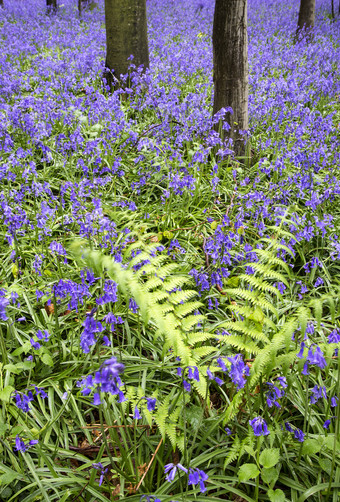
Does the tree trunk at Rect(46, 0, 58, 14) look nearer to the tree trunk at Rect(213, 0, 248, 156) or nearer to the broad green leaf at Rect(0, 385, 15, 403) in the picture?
the tree trunk at Rect(213, 0, 248, 156)

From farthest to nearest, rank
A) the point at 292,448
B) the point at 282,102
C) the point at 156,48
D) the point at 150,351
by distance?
the point at 156,48 → the point at 282,102 → the point at 150,351 → the point at 292,448

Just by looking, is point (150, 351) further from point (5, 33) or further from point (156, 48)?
point (5, 33)

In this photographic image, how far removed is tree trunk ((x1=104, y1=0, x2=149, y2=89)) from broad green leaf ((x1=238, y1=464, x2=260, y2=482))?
5.48m

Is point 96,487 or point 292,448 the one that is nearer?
point 96,487

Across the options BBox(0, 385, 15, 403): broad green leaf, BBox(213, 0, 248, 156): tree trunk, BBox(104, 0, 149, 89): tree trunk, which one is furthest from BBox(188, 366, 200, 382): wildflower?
BBox(104, 0, 149, 89): tree trunk

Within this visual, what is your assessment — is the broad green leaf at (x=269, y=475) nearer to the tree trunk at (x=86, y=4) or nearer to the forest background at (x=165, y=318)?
the forest background at (x=165, y=318)

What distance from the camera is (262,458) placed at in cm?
165

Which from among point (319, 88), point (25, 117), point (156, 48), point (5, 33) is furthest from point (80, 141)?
point (5, 33)

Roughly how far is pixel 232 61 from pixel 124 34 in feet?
8.38

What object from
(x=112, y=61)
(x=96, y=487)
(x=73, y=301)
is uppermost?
(x=112, y=61)

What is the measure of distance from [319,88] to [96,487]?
677 cm

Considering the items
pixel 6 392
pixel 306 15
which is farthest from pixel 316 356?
pixel 306 15

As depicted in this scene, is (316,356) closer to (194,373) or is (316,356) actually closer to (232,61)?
(194,373)

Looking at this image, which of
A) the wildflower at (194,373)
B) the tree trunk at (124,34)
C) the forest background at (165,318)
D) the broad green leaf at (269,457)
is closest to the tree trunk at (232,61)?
the forest background at (165,318)
